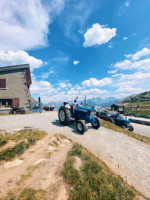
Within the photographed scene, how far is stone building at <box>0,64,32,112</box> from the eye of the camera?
14477mm

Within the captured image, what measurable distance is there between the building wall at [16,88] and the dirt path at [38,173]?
13.4 meters

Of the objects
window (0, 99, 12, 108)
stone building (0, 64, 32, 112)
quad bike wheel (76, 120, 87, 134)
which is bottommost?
quad bike wheel (76, 120, 87, 134)

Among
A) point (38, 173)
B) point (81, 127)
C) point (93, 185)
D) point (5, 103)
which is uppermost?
point (5, 103)

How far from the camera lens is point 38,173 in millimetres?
2729

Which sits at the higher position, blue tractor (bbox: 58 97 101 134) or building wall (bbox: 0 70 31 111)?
building wall (bbox: 0 70 31 111)

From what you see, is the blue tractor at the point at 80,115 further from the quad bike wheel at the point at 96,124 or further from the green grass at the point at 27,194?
the green grass at the point at 27,194

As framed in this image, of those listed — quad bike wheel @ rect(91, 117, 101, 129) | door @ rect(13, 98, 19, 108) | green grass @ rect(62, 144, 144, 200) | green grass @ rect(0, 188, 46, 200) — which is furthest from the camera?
door @ rect(13, 98, 19, 108)

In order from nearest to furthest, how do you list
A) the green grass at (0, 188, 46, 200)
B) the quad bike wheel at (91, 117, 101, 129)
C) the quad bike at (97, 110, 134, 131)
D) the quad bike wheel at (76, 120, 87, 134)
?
the green grass at (0, 188, 46, 200)
the quad bike wheel at (76, 120, 87, 134)
the quad bike wheel at (91, 117, 101, 129)
the quad bike at (97, 110, 134, 131)

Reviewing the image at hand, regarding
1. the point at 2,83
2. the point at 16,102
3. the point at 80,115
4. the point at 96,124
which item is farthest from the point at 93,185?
the point at 2,83

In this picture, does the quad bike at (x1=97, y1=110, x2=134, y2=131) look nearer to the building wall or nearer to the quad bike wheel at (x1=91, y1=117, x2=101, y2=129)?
the quad bike wheel at (x1=91, y1=117, x2=101, y2=129)

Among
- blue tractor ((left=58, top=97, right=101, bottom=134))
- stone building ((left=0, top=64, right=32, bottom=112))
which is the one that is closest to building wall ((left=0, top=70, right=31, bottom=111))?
stone building ((left=0, top=64, right=32, bottom=112))

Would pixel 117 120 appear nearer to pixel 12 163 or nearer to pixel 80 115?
pixel 80 115

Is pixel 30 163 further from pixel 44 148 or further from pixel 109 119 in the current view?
pixel 109 119

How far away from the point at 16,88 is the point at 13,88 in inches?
17.9
